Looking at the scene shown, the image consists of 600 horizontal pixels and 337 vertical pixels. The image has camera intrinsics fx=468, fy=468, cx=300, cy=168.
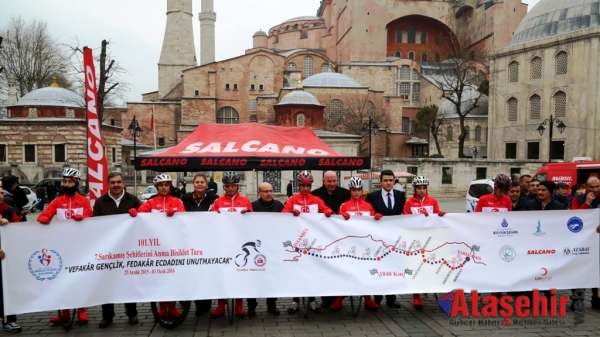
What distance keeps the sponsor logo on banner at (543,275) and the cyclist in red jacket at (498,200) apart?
949 mm

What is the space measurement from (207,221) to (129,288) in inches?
50.7

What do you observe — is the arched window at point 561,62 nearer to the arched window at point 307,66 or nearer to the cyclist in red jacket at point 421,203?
the arched window at point 307,66

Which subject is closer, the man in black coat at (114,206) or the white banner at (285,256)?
the white banner at (285,256)

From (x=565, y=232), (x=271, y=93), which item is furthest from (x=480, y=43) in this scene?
(x=565, y=232)

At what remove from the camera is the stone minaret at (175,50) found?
61188 mm

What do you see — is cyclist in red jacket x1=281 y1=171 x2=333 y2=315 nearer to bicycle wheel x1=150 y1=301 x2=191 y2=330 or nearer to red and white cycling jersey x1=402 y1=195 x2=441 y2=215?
red and white cycling jersey x1=402 y1=195 x2=441 y2=215

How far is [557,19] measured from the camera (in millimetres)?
43156

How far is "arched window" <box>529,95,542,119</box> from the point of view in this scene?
142ft

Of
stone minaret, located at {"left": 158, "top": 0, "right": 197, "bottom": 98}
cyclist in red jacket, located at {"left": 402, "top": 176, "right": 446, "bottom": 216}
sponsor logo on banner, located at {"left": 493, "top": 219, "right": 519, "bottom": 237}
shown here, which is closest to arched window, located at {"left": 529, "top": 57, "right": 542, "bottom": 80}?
stone minaret, located at {"left": 158, "top": 0, "right": 197, "bottom": 98}

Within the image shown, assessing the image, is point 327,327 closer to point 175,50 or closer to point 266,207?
point 266,207

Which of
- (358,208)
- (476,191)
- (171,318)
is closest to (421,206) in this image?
(358,208)

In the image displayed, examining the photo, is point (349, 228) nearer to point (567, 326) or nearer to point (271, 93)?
point (567, 326)

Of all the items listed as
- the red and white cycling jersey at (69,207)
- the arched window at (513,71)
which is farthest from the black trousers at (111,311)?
the arched window at (513,71)

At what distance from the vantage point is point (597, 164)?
21781 mm
